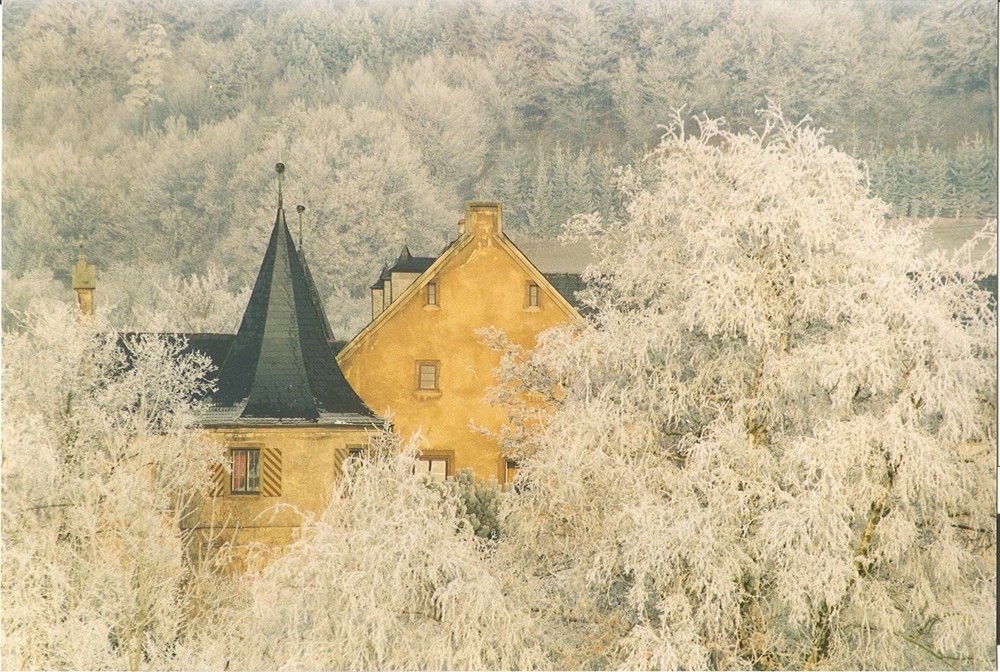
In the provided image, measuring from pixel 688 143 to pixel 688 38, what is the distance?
1.58 metres

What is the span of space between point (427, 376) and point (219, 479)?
1900 mm

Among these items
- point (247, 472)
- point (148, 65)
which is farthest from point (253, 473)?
point (148, 65)

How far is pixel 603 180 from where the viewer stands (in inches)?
492

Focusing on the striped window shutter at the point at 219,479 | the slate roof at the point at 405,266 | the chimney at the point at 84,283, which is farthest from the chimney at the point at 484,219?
the chimney at the point at 84,283

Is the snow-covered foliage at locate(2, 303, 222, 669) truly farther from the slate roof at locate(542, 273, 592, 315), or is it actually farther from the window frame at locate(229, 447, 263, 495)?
the slate roof at locate(542, 273, 592, 315)

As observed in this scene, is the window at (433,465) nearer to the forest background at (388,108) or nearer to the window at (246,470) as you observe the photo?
the window at (246,470)

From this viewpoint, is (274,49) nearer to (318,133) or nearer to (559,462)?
(318,133)

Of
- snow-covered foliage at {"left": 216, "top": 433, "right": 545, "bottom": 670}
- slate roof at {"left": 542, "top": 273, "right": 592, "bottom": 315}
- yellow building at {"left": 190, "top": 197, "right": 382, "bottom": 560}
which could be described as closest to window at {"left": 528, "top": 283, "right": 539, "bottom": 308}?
slate roof at {"left": 542, "top": 273, "right": 592, "bottom": 315}

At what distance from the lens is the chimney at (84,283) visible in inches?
501

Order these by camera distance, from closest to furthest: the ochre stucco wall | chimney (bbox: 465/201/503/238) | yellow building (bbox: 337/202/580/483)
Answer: the ochre stucco wall < yellow building (bbox: 337/202/580/483) < chimney (bbox: 465/201/503/238)

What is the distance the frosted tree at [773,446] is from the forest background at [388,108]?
1.26 meters

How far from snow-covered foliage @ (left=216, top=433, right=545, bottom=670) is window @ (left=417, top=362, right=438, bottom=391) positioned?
2.16 m

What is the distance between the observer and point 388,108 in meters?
13.0

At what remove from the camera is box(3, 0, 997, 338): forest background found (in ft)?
40.4
